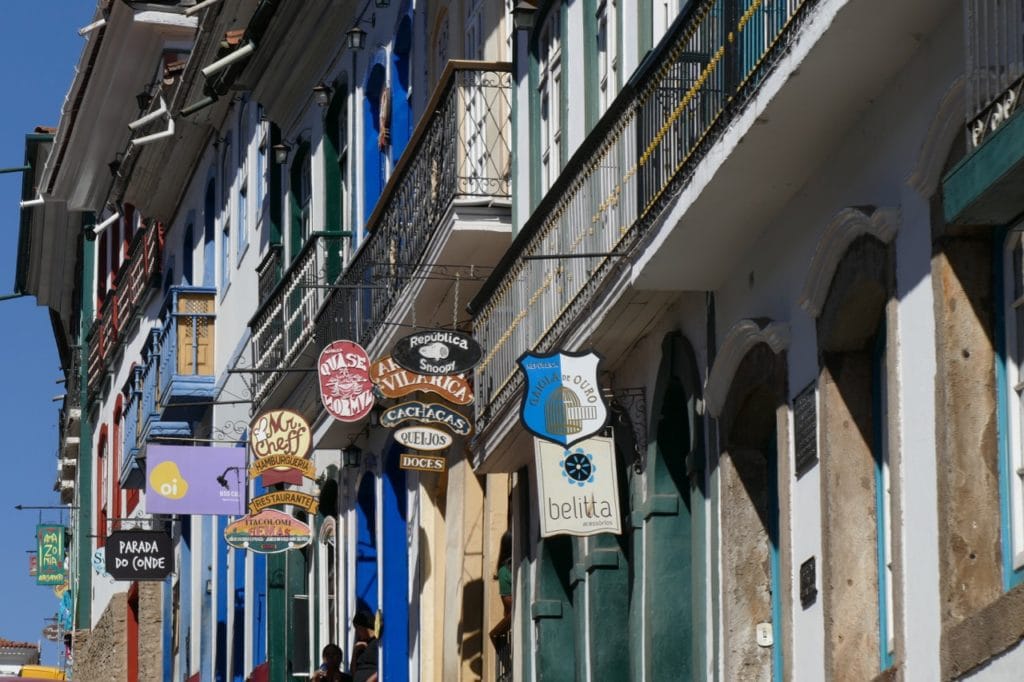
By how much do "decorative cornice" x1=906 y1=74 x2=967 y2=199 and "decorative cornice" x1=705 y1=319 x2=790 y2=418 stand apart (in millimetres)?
2136

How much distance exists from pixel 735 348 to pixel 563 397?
141cm

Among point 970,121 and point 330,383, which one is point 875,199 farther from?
point 330,383

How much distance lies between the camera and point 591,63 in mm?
18172

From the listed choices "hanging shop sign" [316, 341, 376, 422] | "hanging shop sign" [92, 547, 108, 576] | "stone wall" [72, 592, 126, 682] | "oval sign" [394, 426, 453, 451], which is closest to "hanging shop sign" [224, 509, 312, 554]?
"hanging shop sign" [316, 341, 376, 422]

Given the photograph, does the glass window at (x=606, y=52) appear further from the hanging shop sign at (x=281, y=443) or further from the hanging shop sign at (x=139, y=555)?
the hanging shop sign at (x=139, y=555)

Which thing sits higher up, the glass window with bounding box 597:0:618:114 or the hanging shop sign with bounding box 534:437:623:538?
the glass window with bounding box 597:0:618:114

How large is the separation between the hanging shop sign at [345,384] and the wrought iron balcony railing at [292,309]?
2.31 m

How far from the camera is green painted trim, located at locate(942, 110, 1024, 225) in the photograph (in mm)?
9961

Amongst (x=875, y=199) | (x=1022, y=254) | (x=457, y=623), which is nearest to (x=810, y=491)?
(x=875, y=199)

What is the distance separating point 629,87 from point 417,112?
8.33 metres

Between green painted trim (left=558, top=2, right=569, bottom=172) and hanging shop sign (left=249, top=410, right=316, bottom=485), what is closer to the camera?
green painted trim (left=558, top=2, right=569, bottom=172)

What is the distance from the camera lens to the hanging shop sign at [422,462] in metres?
21.5

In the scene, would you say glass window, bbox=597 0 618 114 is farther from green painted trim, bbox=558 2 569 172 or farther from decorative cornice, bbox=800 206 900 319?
decorative cornice, bbox=800 206 900 319

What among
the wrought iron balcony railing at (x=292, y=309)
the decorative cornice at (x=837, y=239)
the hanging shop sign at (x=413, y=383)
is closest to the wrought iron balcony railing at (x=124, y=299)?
the wrought iron balcony railing at (x=292, y=309)
